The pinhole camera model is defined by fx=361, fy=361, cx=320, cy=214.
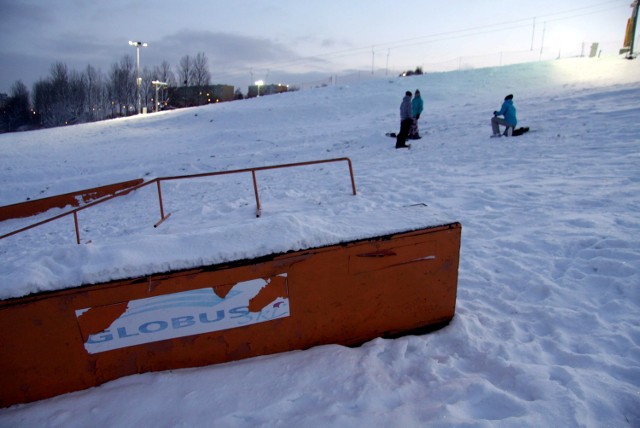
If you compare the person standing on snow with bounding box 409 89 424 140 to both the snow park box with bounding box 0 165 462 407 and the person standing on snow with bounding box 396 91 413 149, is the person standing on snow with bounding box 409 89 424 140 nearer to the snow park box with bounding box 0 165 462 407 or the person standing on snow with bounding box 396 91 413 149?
the person standing on snow with bounding box 396 91 413 149

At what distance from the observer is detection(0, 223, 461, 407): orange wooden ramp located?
7.20ft

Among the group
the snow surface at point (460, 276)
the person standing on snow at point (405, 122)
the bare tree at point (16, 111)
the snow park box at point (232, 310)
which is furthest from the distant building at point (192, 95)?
the snow park box at point (232, 310)

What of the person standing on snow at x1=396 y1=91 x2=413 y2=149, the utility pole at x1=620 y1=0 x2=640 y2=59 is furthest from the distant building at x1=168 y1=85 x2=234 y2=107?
the person standing on snow at x1=396 y1=91 x2=413 y2=149

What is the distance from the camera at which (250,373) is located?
2.42 metres

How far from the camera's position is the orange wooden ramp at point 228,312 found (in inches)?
86.4

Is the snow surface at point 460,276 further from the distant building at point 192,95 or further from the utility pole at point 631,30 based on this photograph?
the distant building at point 192,95

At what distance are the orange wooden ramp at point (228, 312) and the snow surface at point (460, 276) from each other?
0.09 metres

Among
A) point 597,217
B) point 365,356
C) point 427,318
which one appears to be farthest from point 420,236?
point 597,217

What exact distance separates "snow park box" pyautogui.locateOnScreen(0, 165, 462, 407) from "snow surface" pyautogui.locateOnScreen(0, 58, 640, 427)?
0.30 ft

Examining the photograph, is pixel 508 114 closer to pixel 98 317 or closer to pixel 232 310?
pixel 232 310

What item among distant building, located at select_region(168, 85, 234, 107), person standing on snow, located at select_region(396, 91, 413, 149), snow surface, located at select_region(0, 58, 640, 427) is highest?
distant building, located at select_region(168, 85, 234, 107)

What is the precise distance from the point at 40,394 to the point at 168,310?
0.94 metres

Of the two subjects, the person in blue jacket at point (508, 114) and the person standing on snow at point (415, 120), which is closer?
the person in blue jacket at point (508, 114)

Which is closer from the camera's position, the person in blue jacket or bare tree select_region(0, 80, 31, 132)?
the person in blue jacket
